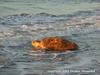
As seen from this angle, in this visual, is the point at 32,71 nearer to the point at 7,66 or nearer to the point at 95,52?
the point at 7,66

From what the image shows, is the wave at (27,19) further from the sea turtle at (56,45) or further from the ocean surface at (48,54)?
the sea turtle at (56,45)

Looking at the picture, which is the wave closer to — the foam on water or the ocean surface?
the ocean surface

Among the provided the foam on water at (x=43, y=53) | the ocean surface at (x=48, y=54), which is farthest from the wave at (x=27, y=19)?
the foam on water at (x=43, y=53)

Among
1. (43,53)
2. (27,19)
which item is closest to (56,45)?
(43,53)

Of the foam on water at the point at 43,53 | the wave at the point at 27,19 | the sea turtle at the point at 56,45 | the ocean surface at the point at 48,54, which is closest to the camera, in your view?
the ocean surface at the point at 48,54

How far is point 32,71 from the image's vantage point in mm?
8008

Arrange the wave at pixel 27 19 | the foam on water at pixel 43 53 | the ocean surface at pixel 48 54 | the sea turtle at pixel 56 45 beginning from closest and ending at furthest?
1. the ocean surface at pixel 48 54
2. the foam on water at pixel 43 53
3. the sea turtle at pixel 56 45
4. the wave at pixel 27 19

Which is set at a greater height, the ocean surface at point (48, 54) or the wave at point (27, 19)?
the ocean surface at point (48, 54)

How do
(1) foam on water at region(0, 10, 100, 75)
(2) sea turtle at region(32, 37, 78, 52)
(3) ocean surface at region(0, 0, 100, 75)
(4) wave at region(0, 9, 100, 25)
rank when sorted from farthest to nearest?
1. (4) wave at region(0, 9, 100, 25)
2. (2) sea turtle at region(32, 37, 78, 52)
3. (1) foam on water at region(0, 10, 100, 75)
4. (3) ocean surface at region(0, 0, 100, 75)

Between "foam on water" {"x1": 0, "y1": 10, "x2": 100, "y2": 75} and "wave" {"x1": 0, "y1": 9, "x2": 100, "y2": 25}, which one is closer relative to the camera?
"foam on water" {"x1": 0, "y1": 10, "x2": 100, "y2": 75}

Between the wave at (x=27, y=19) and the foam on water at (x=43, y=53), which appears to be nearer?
the foam on water at (x=43, y=53)

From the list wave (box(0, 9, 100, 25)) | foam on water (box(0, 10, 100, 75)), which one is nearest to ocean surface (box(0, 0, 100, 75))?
foam on water (box(0, 10, 100, 75))

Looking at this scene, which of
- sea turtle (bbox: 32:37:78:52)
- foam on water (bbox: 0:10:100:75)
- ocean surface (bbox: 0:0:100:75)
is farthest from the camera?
sea turtle (bbox: 32:37:78:52)

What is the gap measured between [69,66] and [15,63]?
1288 millimetres
